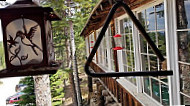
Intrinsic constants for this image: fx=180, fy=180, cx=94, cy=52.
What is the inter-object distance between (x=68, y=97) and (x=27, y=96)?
8686mm

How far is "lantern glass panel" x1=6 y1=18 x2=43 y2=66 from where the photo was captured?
1.18 metres

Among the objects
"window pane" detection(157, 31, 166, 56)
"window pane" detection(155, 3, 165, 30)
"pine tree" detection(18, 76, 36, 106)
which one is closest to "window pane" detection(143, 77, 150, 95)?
"window pane" detection(157, 31, 166, 56)

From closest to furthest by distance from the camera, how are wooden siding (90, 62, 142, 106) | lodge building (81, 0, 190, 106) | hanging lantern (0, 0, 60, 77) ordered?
hanging lantern (0, 0, 60, 77), lodge building (81, 0, 190, 106), wooden siding (90, 62, 142, 106)

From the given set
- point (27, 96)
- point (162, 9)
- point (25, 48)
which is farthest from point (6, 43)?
point (27, 96)

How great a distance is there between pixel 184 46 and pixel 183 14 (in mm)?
359

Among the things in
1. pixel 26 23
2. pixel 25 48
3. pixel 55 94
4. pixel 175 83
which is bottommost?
pixel 55 94

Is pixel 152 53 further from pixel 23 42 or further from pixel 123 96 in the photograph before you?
pixel 23 42

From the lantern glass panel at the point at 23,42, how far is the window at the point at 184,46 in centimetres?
158

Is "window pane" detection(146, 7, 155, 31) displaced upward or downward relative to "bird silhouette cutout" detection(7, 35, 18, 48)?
upward

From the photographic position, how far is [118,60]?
16.8 feet

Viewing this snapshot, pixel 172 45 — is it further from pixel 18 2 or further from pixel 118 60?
pixel 118 60

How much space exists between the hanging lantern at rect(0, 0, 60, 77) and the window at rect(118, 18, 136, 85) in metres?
3.00

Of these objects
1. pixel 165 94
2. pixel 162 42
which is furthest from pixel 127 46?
pixel 165 94

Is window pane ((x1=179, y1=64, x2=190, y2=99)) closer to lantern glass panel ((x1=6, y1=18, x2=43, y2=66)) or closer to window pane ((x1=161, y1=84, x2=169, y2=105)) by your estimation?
window pane ((x1=161, y1=84, x2=169, y2=105))
